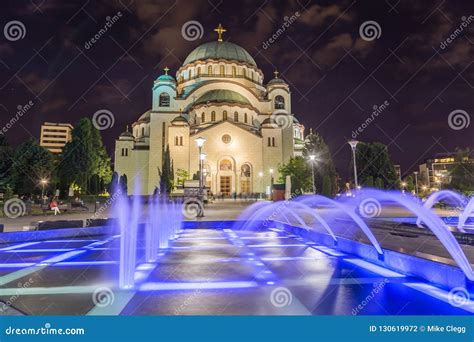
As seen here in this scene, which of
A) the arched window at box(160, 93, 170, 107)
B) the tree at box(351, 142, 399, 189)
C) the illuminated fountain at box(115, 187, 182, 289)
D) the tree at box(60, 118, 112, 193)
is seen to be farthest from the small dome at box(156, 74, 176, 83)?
the illuminated fountain at box(115, 187, 182, 289)

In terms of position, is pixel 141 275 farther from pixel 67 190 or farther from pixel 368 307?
pixel 67 190

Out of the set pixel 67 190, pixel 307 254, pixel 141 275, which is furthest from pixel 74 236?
pixel 67 190

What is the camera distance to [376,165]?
1954 inches

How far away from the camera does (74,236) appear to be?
10.8 meters

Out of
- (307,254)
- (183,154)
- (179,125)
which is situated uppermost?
(179,125)

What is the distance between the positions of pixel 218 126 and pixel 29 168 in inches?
947

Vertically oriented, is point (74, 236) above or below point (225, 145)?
below

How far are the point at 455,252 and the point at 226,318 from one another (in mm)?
3392

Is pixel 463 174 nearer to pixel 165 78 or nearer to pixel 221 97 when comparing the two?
pixel 221 97

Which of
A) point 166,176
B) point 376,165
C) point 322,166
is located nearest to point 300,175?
point 322,166

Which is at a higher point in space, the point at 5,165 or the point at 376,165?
the point at 376,165

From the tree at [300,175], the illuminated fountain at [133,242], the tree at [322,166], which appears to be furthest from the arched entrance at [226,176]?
the illuminated fountain at [133,242]

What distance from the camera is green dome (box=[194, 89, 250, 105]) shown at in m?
47.5

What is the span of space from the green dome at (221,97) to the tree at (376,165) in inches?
828
